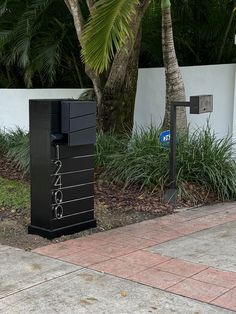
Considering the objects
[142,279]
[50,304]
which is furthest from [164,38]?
[50,304]

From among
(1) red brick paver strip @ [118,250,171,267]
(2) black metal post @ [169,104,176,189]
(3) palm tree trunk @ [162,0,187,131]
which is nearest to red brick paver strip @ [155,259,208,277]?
(1) red brick paver strip @ [118,250,171,267]

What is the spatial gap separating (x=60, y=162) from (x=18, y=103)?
24.5ft

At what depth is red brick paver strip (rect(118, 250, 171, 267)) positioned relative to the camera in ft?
17.3

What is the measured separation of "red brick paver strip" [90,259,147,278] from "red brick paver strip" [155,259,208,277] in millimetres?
222

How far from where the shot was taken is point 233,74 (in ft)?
31.9

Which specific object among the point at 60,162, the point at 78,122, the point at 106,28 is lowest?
the point at 60,162

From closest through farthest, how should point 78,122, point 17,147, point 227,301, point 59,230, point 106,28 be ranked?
point 227,301
point 78,122
point 59,230
point 106,28
point 17,147

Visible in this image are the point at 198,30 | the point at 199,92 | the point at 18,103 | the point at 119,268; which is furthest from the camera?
the point at 18,103

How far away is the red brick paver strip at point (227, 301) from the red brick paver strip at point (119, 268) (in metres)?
0.93

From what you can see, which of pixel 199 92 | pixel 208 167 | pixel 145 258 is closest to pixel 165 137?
pixel 208 167

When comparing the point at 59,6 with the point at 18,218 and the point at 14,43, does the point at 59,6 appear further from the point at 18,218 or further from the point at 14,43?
the point at 18,218

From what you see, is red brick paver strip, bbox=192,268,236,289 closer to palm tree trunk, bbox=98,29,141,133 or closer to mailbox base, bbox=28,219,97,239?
mailbox base, bbox=28,219,97,239

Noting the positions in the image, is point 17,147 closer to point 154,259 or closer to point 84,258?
point 84,258

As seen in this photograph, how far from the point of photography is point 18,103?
43.1 ft
